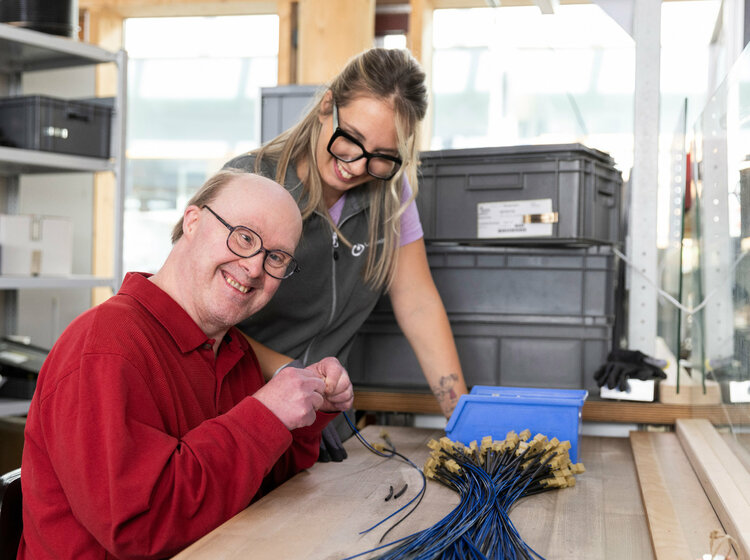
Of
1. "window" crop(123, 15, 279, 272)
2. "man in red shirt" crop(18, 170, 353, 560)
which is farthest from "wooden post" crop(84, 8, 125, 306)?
"man in red shirt" crop(18, 170, 353, 560)

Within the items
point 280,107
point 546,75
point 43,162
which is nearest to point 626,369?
point 280,107

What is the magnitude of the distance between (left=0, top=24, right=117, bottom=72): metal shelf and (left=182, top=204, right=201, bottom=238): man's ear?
2272 millimetres

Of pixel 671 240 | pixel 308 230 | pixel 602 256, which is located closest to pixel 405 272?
pixel 308 230

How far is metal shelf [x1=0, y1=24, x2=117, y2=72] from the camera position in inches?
120

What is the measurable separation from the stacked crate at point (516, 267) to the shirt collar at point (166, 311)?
99 cm

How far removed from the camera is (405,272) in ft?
5.86

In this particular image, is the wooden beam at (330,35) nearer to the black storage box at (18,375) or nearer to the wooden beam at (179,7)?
the wooden beam at (179,7)

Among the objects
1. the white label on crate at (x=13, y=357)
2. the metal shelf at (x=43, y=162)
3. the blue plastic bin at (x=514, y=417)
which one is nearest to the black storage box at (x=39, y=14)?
the metal shelf at (x=43, y=162)

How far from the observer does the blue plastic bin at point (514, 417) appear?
1385 millimetres

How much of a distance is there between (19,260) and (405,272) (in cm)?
187

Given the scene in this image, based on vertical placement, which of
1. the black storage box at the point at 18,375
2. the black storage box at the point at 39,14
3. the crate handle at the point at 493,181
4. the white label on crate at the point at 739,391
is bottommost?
the black storage box at the point at 18,375

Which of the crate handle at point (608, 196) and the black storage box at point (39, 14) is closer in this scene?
the crate handle at point (608, 196)

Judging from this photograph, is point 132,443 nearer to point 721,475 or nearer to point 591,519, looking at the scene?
point 591,519

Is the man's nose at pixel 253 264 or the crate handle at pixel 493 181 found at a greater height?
the crate handle at pixel 493 181
